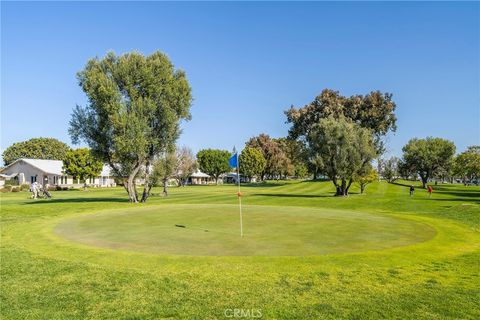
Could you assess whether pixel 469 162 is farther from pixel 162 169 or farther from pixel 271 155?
pixel 162 169

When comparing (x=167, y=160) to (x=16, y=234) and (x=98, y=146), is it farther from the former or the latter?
(x=16, y=234)

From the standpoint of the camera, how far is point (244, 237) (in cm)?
1516

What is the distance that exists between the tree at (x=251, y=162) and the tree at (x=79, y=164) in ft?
189

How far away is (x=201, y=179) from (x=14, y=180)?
78.8 metres

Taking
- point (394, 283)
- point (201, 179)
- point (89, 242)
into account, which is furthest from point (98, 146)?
point (201, 179)

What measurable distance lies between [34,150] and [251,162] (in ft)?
306

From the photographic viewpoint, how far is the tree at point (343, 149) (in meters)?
46.1

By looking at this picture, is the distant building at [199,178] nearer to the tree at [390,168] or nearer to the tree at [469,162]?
the tree at [390,168]

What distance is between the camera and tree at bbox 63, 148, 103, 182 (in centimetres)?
8950

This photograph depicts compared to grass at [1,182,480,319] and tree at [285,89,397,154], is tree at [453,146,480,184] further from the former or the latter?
grass at [1,182,480,319]
